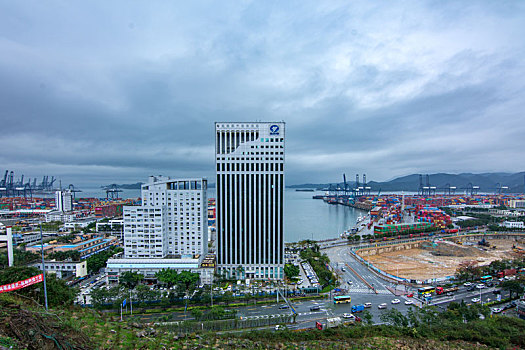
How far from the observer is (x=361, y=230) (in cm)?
3438

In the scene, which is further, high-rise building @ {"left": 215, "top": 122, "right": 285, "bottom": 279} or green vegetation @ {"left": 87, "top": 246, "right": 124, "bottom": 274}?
green vegetation @ {"left": 87, "top": 246, "right": 124, "bottom": 274}

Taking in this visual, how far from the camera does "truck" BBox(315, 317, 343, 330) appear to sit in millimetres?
10106

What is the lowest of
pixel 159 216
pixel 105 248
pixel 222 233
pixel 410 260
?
pixel 410 260

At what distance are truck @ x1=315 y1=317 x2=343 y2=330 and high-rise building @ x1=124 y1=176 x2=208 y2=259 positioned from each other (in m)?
8.53

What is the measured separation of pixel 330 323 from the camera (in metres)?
10.2

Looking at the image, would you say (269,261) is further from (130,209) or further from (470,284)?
(470,284)

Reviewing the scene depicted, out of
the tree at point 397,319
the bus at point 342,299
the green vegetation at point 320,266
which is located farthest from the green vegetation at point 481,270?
the tree at point 397,319

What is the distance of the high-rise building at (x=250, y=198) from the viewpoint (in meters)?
15.7

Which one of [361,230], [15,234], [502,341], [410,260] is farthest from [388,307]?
[15,234]

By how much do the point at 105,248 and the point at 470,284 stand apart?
24.3 metres

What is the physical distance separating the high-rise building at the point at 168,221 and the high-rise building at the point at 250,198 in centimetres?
164

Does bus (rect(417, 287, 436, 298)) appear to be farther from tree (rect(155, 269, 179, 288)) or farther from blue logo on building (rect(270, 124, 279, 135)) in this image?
tree (rect(155, 269, 179, 288))

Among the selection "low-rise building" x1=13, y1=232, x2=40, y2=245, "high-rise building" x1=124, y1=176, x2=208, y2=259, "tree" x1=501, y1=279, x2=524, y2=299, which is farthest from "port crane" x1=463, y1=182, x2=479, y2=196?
"low-rise building" x1=13, y1=232, x2=40, y2=245

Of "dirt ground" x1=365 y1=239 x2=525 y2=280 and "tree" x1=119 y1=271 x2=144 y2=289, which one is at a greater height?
"tree" x1=119 y1=271 x2=144 y2=289
